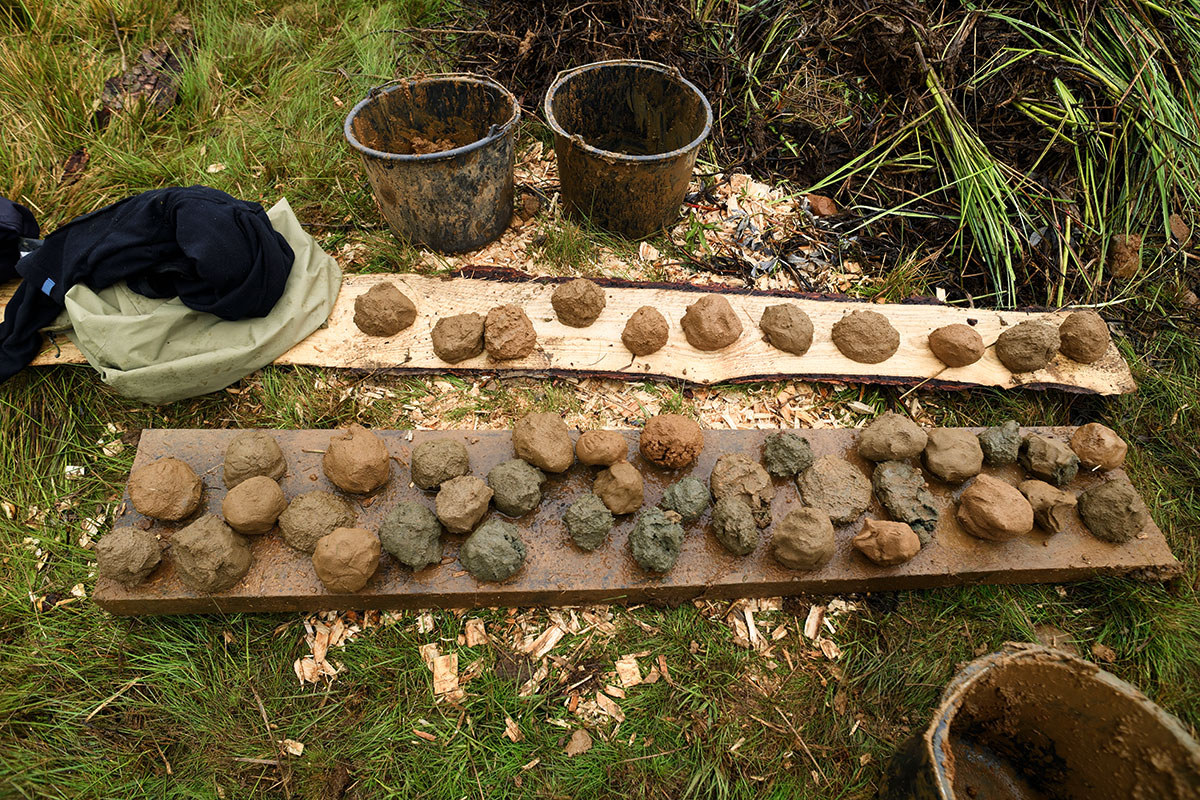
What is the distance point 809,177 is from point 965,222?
38.2 inches

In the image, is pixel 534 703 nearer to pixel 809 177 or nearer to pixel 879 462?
pixel 879 462

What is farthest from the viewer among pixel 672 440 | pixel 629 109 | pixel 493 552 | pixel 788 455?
pixel 629 109

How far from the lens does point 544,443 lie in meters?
2.43

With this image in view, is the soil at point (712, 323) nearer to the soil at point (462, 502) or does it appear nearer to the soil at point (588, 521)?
the soil at point (588, 521)

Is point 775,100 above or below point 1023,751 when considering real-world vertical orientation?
above

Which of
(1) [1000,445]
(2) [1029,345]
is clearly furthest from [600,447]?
(2) [1029,345]

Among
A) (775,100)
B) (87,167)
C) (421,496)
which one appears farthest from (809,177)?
(87,167)

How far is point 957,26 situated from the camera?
4016 mm

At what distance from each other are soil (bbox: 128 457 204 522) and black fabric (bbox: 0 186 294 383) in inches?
30.3

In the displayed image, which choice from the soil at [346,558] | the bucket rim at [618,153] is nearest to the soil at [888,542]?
the soil at [346,558]

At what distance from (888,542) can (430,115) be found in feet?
10.6

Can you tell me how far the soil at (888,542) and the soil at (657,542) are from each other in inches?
27.9

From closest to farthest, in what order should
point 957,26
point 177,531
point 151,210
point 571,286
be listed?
1. point 177,531
2. point 151,210
3. point 571,286
4. point 957,26

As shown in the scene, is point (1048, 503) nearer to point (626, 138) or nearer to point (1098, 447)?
point (1098, 447)
